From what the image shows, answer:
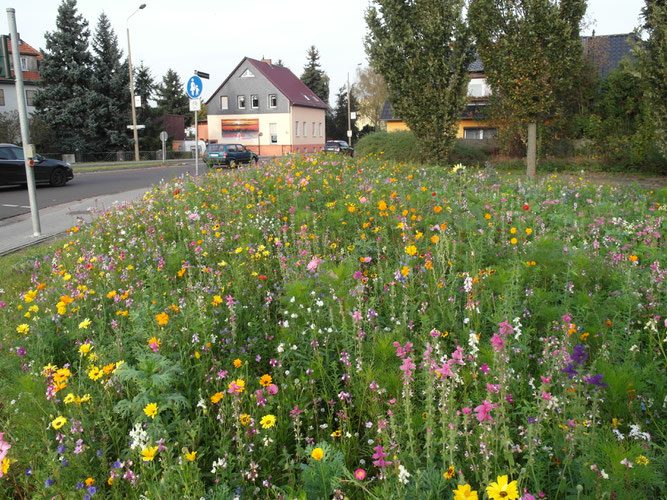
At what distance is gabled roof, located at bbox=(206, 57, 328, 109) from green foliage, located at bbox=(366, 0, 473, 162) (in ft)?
136

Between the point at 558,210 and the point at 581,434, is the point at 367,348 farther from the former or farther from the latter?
the point at 558,210

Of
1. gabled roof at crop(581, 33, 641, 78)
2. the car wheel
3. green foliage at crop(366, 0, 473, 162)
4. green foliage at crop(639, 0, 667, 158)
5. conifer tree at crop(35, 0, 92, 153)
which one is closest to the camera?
green foliage at crop(639, 0, 667, 158)

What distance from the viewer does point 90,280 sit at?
4.50 meters

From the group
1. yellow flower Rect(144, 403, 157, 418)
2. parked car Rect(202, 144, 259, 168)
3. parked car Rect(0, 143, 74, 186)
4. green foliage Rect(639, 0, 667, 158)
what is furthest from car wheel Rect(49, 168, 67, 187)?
green foliage Rect(639, 0, 667, 158)

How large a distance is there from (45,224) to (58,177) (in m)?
10.5

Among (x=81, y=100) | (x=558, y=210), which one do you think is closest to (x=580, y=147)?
(x=558, y=210)

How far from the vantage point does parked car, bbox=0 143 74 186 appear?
18.1 m

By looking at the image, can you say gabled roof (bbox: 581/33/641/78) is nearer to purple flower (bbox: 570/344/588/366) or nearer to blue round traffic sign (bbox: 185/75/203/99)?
blue round traffic sign (bbox: 185/75/203/99)

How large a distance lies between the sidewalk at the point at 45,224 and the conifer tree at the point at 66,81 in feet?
93.5

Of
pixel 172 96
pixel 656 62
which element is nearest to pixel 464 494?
pixel 656 62

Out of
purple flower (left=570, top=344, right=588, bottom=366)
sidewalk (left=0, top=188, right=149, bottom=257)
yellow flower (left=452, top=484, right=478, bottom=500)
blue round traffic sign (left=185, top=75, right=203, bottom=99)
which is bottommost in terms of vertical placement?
sidewalk (left=0, top=188, right=149, bottom=257)

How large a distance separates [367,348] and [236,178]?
6589 mm

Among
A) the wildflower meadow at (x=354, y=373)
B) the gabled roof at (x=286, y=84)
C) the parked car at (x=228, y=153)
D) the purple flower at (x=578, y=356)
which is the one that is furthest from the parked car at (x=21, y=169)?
the gabled roof at (x=286, y=84)

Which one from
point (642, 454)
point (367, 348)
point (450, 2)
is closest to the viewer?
point (642, 454)
